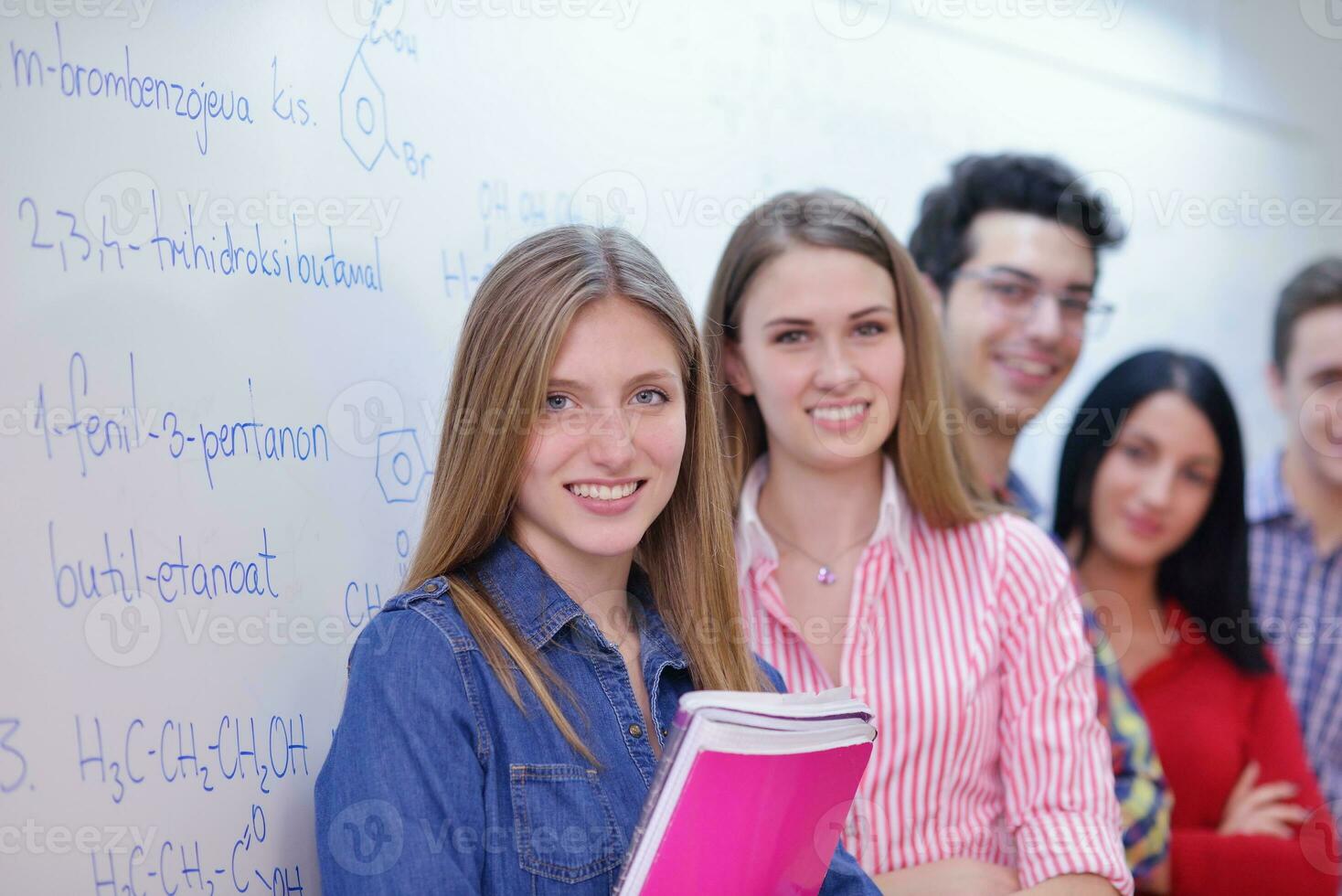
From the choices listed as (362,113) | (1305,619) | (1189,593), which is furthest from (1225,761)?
(362,113)

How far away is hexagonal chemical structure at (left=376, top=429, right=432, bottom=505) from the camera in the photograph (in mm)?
1487

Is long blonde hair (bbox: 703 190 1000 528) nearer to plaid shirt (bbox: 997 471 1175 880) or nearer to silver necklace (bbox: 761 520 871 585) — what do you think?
silver necklace (bbox: 761 520 871 585)

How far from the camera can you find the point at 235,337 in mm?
1286

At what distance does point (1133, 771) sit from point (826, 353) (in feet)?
2.77

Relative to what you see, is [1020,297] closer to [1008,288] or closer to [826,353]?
[1008,288]

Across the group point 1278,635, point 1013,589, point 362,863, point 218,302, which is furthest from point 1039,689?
point 1278,635

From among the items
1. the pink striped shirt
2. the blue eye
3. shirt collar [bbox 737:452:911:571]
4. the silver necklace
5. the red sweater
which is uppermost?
the blue eye

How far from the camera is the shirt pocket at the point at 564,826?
1146 millimetres

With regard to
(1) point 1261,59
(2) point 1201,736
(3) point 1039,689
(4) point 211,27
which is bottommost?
(2) point 1201,736

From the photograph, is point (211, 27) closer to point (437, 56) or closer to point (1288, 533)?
point (437, 56)

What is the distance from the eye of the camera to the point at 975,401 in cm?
240

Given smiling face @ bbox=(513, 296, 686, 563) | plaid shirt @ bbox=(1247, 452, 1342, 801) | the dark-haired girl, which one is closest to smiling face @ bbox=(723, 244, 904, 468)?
smiling face @ bbox=(513, 296, 686, 563)

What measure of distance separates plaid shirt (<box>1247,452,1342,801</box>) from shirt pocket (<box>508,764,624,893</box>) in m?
1.98

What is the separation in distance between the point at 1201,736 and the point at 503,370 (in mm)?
1615
